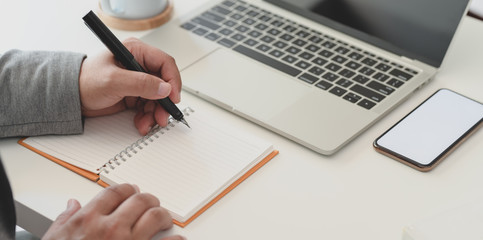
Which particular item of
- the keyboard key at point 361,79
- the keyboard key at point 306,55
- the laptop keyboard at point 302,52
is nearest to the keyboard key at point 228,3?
the laptop keyboard at point 302,52

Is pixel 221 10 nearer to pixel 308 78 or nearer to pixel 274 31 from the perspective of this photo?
pixel 274 31

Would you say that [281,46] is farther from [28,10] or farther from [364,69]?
[28,10]

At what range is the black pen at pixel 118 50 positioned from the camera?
840 millimetres

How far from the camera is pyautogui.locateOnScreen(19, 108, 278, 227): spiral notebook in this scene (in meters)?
0.79

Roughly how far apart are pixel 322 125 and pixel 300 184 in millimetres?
116

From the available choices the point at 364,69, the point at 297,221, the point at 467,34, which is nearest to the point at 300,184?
the point at 297,221

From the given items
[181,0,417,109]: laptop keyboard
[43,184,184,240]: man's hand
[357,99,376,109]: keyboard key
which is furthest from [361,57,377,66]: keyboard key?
[43,184,184,240]: man's hand

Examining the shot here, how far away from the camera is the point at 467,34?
3.66 feet

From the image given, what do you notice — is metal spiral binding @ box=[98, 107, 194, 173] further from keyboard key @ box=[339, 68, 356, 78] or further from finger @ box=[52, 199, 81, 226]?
keyboard key @ box=[339, 68, 356, 78]

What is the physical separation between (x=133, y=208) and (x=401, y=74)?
0.49 m

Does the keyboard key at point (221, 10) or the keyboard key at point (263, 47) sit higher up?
the keyboard key at point (221, 10)

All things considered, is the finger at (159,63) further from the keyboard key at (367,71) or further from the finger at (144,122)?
the keyboard key at (367,71)

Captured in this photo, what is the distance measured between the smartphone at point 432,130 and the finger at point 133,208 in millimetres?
326

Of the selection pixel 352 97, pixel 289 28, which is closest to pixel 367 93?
pixel 352 97
